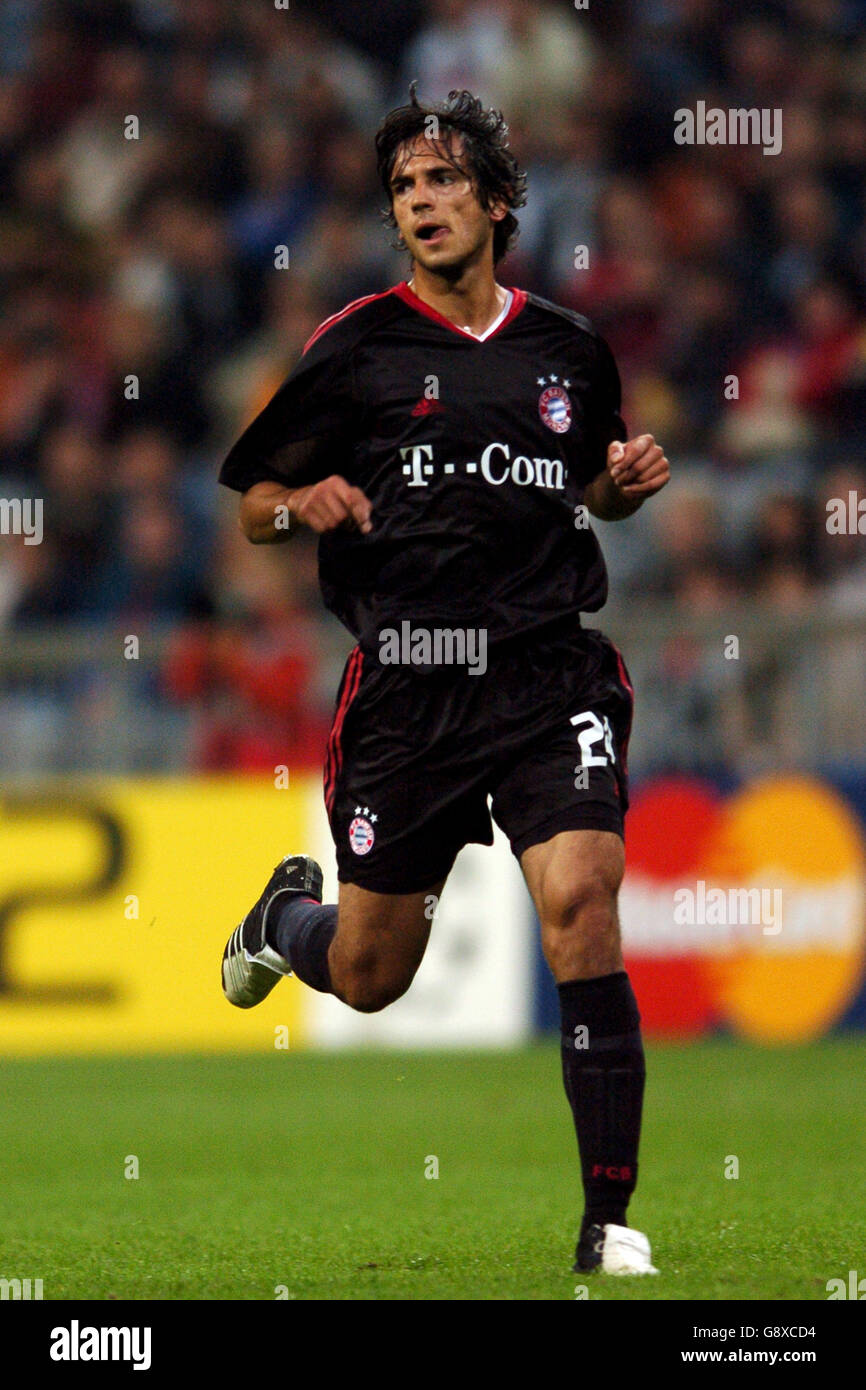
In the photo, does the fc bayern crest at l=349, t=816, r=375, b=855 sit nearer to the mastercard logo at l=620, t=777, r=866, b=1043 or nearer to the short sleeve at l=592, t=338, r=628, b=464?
the short sleeve at l=592, t=338, r=628, b=464

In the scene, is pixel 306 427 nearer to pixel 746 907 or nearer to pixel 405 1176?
pixel 405 1176

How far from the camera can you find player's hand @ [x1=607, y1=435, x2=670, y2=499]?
210 inches

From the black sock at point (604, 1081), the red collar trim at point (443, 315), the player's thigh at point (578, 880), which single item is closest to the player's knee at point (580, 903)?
the player's thigh at point (578, 880)

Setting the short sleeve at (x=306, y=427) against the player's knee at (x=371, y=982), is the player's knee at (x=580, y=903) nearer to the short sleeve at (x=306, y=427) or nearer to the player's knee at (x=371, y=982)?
the player's knee at (x=371, y=982)

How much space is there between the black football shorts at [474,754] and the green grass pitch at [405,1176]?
96 centimetres

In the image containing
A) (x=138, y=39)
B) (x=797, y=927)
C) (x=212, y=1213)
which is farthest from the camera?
(x=138, y=39)

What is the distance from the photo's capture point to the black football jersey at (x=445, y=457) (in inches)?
212

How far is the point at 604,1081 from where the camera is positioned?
5094 mm

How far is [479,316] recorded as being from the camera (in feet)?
18.2

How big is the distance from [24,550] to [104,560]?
1.50 ft

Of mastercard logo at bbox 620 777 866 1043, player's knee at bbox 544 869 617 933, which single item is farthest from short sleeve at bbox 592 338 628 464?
mastercard logo at bbox 620 777 866 1043

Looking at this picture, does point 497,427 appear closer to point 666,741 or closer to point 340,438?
point 340,438

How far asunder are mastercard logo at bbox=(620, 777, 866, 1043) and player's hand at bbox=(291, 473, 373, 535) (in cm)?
653
